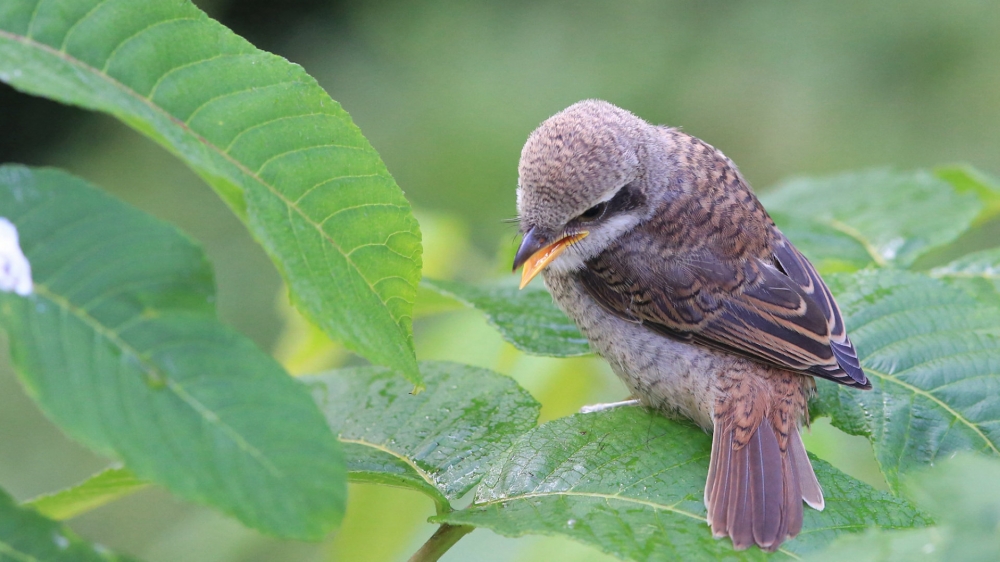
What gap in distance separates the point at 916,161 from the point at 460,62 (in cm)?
383

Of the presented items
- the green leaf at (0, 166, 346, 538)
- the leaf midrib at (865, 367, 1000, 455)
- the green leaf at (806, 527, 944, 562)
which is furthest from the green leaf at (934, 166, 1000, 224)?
the green leaf at (0, 166, 346, 538)

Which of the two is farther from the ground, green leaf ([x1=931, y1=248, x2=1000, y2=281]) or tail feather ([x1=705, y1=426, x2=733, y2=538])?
green leaf ([x1=931, y1=248, x2=1000, y2=281])

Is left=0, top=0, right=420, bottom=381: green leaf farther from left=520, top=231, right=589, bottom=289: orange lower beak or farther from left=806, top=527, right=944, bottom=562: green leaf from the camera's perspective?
left=520, top=231, right=589, bottom=289: orange lower beak

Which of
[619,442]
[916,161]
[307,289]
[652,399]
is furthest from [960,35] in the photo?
[307,289]

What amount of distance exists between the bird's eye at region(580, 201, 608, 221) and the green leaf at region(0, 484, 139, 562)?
1.75 m

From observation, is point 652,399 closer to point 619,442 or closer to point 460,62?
point 619,442

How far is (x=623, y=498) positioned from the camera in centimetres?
154

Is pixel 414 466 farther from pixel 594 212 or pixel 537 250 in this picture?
pixel 594 212

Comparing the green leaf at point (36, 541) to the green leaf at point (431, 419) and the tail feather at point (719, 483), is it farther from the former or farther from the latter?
the tail feather at point (719, 483)

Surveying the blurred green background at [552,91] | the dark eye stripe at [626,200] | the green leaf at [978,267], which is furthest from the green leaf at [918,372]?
the blurred green background at [552,91]

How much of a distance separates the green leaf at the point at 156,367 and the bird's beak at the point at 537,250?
138cm

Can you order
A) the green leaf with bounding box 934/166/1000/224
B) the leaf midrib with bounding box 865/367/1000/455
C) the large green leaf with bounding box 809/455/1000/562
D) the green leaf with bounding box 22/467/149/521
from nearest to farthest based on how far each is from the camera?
the large green leaf with bounding box 809/455/1000/562 < the green leaf with bounding box 22/467/149/521 < the leaf midrib with bounding box 865/367/1000/455 < the green leaf with bounding box 934/166/1000/224

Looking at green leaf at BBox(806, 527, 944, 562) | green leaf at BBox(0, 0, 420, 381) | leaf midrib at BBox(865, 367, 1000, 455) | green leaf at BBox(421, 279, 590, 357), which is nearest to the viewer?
green leaf at BBox(806, 527, 944, 562)

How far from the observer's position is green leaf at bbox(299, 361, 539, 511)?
1.73 meters
